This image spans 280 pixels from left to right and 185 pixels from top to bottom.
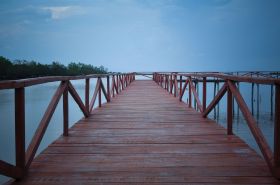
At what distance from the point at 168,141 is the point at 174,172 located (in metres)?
1.20

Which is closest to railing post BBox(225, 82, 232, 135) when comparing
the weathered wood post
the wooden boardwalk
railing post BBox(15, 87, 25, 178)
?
the weathered wood post

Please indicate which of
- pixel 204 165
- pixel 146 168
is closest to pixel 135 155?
pixel 146 168

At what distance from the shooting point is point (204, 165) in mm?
2977

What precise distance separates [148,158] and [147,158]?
1 cm

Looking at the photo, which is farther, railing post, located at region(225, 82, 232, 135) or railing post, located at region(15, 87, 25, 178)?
railing post, located at region(225, 82, 232, 135)

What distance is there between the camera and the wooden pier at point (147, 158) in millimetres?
2631

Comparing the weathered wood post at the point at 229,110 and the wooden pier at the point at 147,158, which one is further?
the weathered wood post at the point at 229,110

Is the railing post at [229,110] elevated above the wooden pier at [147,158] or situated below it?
above

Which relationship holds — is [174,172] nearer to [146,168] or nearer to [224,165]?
[146,168]

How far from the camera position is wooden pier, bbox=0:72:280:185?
2631mm

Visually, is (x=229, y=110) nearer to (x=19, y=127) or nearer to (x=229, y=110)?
(x=229, y=110)

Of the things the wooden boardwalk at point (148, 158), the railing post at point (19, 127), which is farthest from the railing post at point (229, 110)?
the railing post at point (19, 127)

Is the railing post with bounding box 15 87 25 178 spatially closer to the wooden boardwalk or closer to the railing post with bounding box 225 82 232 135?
the wooden boardwalk

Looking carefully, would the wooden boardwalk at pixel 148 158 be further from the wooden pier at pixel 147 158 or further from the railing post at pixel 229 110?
the railing post at pixel 229 110
